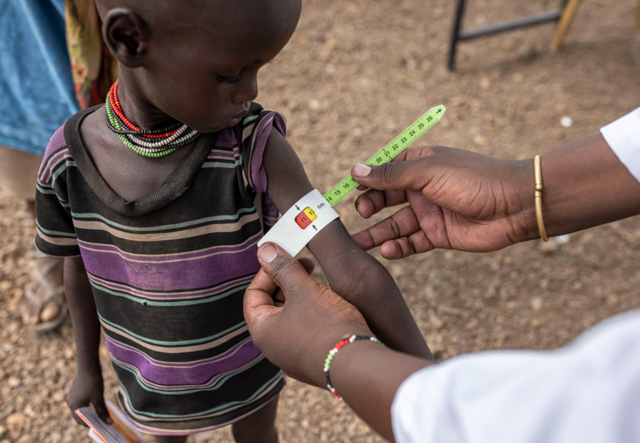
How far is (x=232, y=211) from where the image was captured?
1.44 m

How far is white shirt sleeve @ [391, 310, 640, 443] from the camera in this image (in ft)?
2.35

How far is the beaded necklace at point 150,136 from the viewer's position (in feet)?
4.57

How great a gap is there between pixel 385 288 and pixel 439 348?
167 cm

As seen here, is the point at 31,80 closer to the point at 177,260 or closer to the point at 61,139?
the point at 61,139

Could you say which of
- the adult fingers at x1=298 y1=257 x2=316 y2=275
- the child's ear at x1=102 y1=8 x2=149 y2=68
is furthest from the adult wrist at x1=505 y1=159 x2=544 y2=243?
the child's ear at x1=102 y1=8 x2=149 y2=68

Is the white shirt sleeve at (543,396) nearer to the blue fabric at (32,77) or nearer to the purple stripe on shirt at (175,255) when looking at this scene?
the purple stripe on shirt at (175,255)

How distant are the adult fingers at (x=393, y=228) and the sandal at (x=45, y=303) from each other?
1.99 m

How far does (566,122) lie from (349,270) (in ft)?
11.4

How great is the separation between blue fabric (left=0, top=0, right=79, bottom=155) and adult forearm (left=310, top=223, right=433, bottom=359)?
145 centimetres

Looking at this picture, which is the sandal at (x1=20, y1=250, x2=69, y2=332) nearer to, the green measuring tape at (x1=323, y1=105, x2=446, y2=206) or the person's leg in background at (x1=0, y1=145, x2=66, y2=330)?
the person's leg in background at (x1=0, y1=145, x2=66, y2=330)

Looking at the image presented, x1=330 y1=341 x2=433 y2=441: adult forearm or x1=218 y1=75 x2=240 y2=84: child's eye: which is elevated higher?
x1=218 y1=75 x2=240 y2=84: child's eye

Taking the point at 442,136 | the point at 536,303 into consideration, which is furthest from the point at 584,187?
the point at 442,136

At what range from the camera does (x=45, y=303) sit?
9.43ft

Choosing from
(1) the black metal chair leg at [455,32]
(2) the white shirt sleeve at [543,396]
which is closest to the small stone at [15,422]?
(2) the white shirt sleeve at [543,396]
